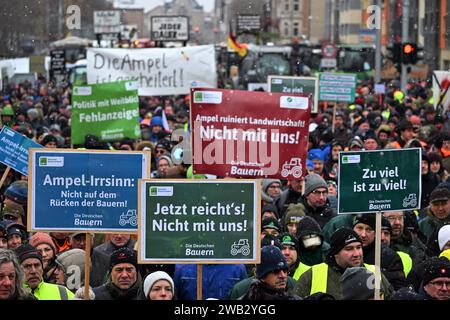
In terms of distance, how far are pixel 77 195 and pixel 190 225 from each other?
3.02ft

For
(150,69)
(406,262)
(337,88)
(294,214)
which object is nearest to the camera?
(406,262)

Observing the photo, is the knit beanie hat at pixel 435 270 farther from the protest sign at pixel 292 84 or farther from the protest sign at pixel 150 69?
the protest sign at pixel 150 69

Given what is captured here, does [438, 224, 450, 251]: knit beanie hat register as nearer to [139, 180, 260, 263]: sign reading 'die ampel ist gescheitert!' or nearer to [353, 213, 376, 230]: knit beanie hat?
[353, 213, 376, 230]: knit beanie hat

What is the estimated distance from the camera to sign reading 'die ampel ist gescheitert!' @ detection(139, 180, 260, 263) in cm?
765

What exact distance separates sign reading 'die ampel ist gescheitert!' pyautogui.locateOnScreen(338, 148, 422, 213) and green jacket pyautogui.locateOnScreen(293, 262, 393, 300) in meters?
0.76

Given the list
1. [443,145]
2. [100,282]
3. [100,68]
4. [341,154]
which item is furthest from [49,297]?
[100,68]

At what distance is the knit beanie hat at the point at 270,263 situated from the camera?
7.37 metres

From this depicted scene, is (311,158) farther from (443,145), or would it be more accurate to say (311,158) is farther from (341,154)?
(341,154)

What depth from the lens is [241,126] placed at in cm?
1062

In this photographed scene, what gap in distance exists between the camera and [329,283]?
316 inches

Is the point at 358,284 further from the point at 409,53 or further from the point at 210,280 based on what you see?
the point at 409,53

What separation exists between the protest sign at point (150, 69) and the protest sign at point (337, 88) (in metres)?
2.04

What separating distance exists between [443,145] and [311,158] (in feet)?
5.38

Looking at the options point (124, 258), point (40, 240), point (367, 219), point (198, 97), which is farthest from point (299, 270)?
point (198, 97)
